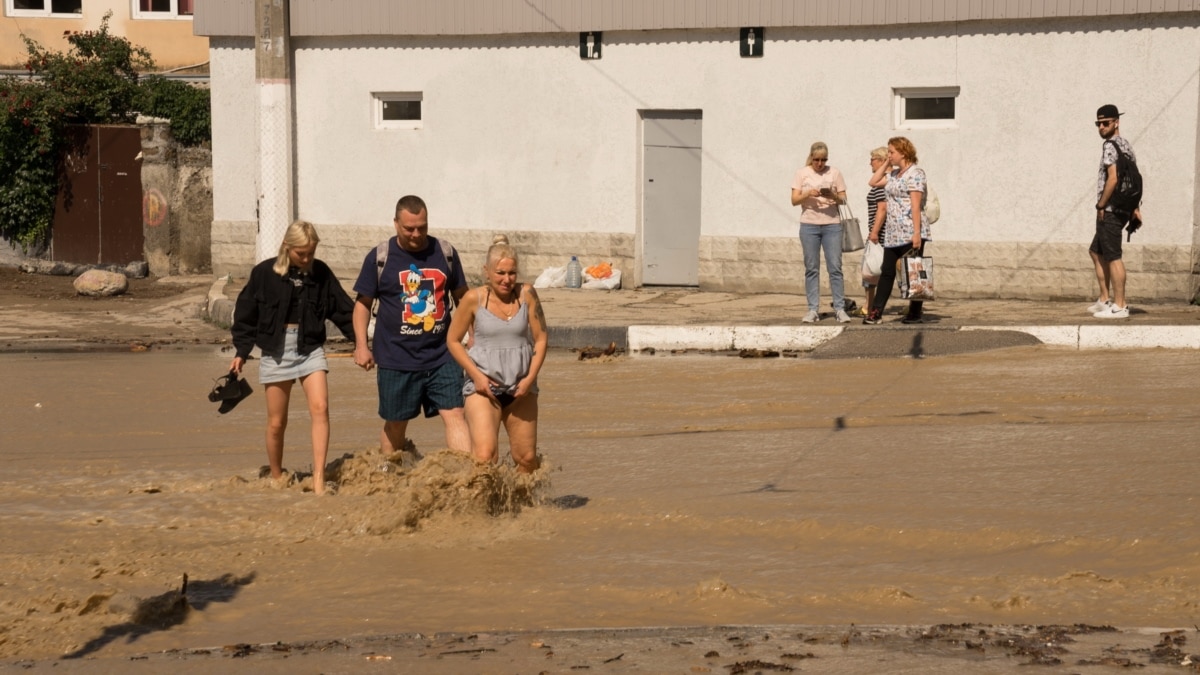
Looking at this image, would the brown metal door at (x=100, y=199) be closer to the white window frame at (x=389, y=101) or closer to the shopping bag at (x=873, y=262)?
the white window frame at (x=389, y=101)

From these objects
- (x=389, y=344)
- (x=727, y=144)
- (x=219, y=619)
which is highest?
(x=727, y=144)

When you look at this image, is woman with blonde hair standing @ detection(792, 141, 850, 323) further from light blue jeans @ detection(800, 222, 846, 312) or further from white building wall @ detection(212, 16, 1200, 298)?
white building wall @ detection(212, 16, 1200, 298)

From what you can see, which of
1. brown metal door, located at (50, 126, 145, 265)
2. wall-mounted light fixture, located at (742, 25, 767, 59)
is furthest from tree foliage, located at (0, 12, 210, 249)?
wall-mounted light fixture, located at (742, 25, 767, 59)

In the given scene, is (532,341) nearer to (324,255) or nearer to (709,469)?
(709,469)

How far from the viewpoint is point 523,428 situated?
811 cm

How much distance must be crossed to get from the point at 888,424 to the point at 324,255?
39.1ft

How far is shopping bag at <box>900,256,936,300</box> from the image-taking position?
14453 mm

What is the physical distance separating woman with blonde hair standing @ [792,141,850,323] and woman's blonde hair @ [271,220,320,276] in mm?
7317

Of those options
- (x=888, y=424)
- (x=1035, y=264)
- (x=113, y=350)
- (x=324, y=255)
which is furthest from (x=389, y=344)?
(x=324, y=255)

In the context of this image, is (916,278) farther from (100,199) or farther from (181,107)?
(100,199)

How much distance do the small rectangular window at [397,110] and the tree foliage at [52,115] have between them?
338cm

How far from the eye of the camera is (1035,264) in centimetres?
1717

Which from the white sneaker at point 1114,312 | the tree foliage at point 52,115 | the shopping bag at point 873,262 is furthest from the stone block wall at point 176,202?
the white sneaker at point 1114,312

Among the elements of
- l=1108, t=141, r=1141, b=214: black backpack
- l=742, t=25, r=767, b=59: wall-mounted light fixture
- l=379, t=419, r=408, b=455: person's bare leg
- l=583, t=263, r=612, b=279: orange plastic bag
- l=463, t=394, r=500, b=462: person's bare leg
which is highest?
l=742, t=25, r=767, b=59: wall-mounted light fixture
